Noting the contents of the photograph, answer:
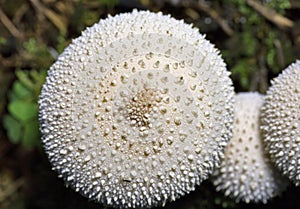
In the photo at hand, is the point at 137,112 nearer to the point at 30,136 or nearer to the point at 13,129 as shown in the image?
the point at 30,136

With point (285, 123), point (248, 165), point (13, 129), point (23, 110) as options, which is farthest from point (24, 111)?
point (285, 123)

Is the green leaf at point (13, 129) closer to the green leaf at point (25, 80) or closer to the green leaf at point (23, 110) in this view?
the green leaf at point (23, 110)

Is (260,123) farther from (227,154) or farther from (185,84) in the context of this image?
(185,84)

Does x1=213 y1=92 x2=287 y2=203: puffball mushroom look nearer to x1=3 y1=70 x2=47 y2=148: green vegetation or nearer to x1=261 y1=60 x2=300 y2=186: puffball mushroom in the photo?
x1=261 y1=60 x2=300 y2=186: puffball mushroom

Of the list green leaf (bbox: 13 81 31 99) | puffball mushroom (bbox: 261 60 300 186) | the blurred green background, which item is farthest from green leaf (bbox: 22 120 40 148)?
puffball mushroom (bbox: 261 60 300 186)

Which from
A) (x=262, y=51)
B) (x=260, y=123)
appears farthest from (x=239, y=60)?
(x=260, y=123)

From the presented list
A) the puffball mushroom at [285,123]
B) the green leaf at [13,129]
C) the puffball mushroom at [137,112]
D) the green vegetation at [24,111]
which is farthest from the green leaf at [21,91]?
the puffball mushroom at [285,123]

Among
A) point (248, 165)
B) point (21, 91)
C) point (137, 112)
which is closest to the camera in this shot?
point (137, 112)
